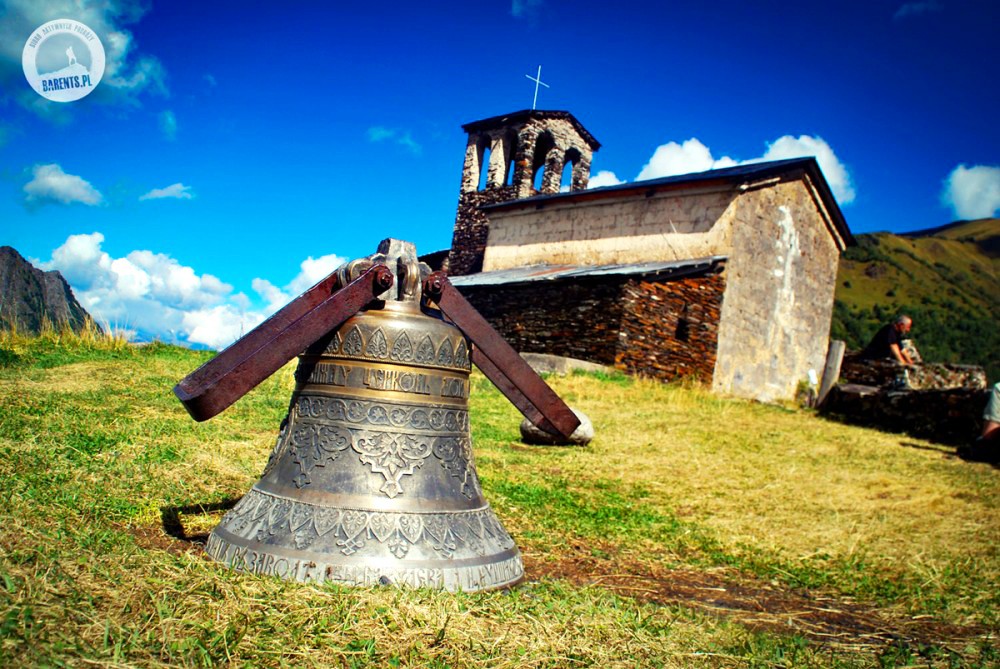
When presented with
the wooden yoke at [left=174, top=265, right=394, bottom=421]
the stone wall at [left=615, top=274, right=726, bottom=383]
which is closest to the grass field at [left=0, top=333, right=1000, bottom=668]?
the wooden yoke at [left=174, top=265, right=394, bottom=421]

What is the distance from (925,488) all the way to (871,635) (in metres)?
5.08

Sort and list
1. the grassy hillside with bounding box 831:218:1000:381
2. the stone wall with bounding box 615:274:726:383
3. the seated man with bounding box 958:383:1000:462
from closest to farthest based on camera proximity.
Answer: the seated man with bounding box 958:383:1000:462 → the stone wall with bounding box 615:274:726:383 → the grassy hillside with bounding box 831:218:1000:381

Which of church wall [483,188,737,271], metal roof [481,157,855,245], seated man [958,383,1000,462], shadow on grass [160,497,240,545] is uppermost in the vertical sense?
metal roof [481,157,855,245]

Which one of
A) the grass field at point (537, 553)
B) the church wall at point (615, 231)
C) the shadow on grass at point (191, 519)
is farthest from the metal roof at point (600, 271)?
the shadow on grass at point (191, 519)

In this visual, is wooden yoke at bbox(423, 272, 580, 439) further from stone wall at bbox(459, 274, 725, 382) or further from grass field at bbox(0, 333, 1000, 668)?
stone wall at bbox(459, 274, 725, 382)

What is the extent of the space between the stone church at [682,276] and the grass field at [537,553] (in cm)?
655

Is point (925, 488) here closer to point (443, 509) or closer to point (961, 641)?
point (961, 641)

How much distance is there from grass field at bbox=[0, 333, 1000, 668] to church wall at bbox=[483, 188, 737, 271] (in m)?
9.03

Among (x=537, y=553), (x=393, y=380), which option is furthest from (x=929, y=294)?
(x=393, y=380)

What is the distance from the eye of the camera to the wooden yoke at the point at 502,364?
2988 millimetres

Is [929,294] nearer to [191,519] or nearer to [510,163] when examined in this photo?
[510,163]

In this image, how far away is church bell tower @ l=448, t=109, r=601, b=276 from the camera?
27.8m

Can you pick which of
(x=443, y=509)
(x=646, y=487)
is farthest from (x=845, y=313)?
(x=443, y=509)

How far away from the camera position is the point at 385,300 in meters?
2.93
